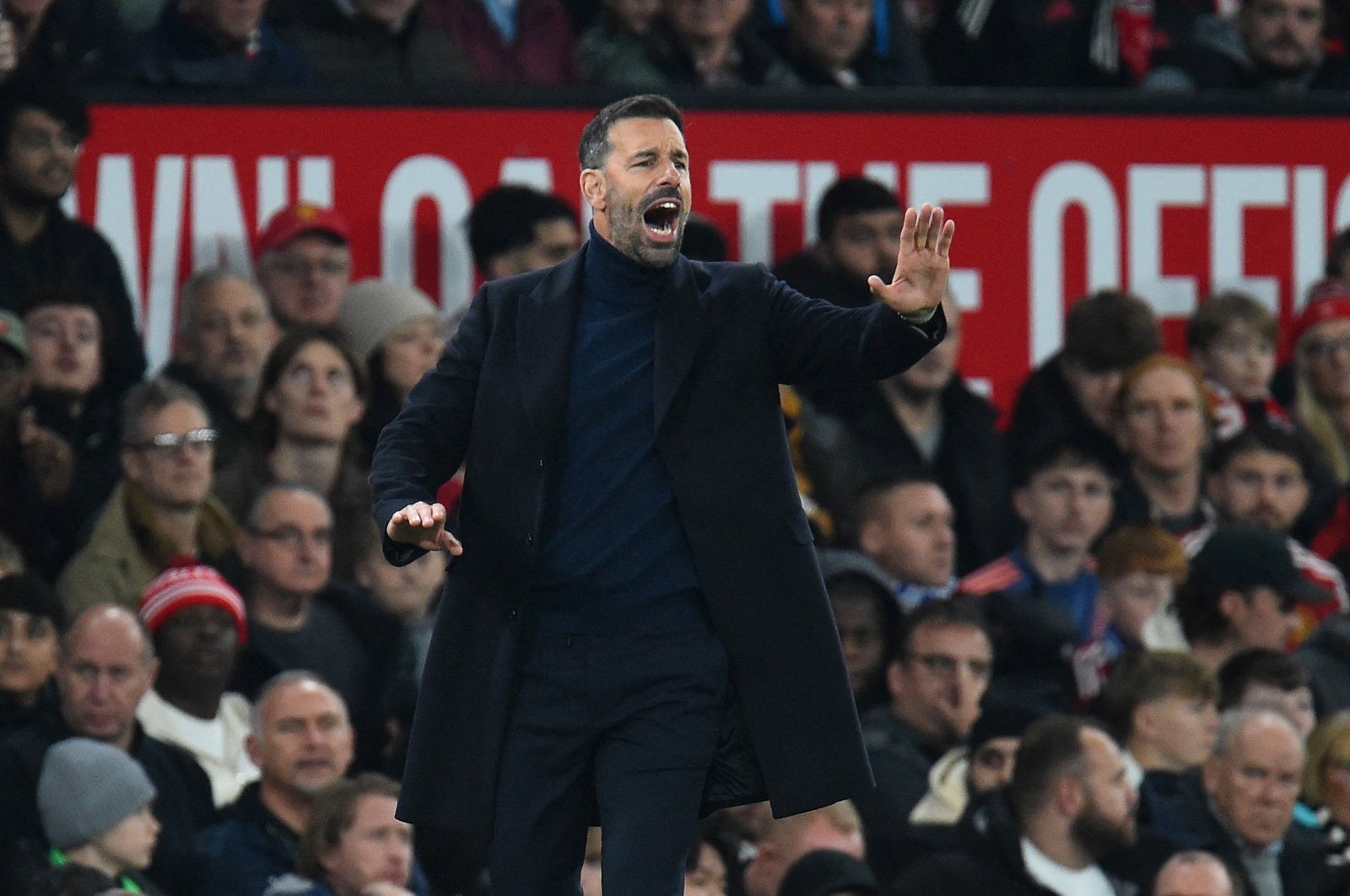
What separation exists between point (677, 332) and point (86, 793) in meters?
2.83

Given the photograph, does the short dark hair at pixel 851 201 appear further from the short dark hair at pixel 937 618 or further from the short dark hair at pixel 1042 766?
the short dark hair at pixel 1042 766

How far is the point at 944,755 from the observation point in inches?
316

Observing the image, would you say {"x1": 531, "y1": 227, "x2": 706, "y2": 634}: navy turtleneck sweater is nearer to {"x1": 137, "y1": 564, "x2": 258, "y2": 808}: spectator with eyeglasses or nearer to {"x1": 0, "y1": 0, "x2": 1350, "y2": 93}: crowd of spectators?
{"x1": 137, "y1": 564, "x2": 258, "y2": 808}: spectator with eyeglasses

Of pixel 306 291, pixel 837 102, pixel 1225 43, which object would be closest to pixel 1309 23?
pixel 1225 43

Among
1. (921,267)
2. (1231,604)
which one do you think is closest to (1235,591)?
(1231,604)

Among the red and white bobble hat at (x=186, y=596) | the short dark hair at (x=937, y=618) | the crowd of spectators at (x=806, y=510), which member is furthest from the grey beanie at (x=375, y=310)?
the short dark hair at (x=937, y=618)

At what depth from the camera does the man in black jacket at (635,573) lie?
4.50 metres

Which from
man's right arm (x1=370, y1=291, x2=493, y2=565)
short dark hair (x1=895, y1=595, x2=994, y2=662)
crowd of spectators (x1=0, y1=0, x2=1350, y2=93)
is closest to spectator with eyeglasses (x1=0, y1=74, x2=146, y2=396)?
crowd of spectators (x1=0, y1=0, x2=1350, y2=93)

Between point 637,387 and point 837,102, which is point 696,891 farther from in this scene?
point 837,102

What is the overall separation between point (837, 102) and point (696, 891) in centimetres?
380

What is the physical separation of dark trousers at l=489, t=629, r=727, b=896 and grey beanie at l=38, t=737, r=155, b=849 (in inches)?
97.8

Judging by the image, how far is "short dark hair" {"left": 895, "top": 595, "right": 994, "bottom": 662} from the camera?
320 inches

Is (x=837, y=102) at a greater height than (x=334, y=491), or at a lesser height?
greater

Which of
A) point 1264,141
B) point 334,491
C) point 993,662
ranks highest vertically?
point 1264,141
